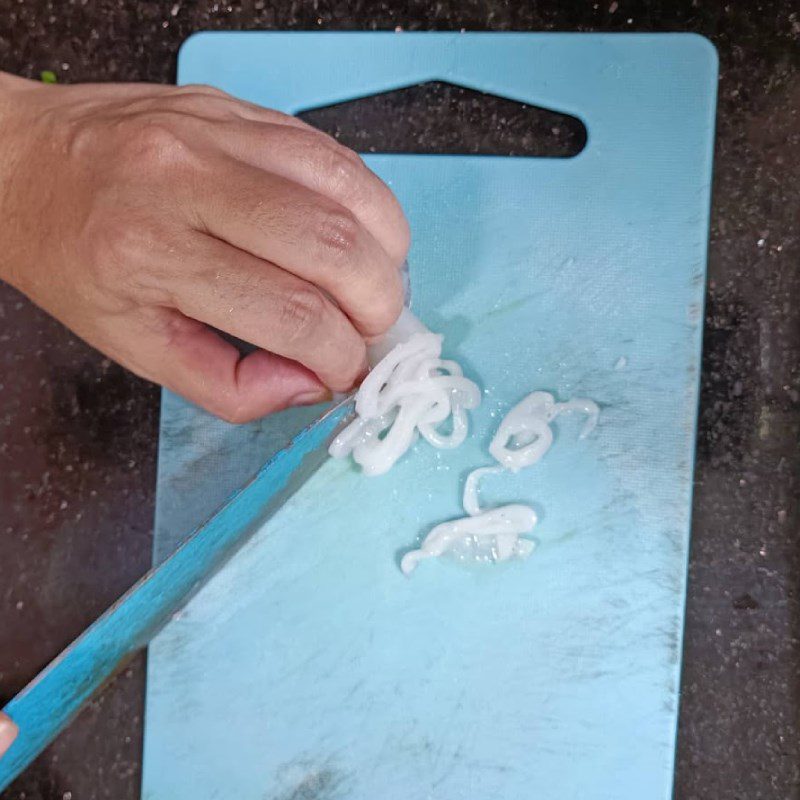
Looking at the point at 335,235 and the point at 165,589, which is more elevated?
the point at 335,235

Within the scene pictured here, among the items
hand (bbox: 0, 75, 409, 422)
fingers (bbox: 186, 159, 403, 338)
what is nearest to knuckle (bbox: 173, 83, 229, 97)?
hand (bbox: 0, 75, 409, 422)

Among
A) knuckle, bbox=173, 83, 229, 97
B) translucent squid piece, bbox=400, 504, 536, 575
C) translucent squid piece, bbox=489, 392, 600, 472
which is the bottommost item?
translucent squid piece, bbox=400, 504, 536, 575

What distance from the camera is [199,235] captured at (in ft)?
4.21

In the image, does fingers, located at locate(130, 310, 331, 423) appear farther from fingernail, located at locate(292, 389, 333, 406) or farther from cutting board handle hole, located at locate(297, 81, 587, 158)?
cutting board handle hole, located at locate(297, 81, 587, 158)

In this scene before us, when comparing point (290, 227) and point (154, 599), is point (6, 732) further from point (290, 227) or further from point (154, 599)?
point (290, 227)

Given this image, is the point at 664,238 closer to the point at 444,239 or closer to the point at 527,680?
the point at 444,239

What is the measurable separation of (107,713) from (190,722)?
0.20 metres

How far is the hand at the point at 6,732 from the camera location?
4.28 ft

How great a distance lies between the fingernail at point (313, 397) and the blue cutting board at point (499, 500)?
18 cm

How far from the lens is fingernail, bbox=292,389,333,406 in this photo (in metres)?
1.54

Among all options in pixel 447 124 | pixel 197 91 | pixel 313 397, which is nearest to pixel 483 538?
pixel 313 397

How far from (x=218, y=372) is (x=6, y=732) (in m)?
0.63

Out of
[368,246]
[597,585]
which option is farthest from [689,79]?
[597,585]

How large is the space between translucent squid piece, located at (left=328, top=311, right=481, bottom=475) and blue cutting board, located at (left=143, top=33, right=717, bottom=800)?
0.13ft
